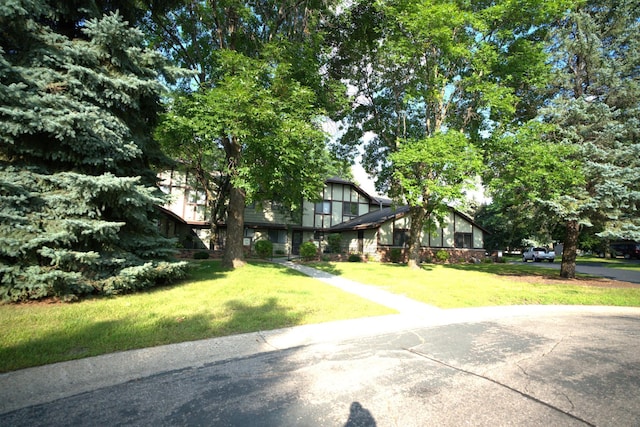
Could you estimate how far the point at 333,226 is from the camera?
3080 cm

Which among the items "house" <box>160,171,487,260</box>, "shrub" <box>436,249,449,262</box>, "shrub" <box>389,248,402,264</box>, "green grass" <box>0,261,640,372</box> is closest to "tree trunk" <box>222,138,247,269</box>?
"green grass" <box>0,261,640,372</box>

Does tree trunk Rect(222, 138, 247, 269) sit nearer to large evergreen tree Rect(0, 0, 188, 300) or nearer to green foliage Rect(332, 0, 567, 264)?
large evergreen tree Rect(0, 0, 188, 300)

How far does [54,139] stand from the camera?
284 inches

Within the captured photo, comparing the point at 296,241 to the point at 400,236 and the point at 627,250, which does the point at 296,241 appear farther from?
the point at 627,250

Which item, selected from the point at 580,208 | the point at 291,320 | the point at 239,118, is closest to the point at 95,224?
the point at 291,320

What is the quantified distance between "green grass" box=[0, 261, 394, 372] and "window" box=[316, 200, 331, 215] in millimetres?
21003

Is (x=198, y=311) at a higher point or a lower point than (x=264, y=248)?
lower

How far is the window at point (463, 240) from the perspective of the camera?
94.6 feet

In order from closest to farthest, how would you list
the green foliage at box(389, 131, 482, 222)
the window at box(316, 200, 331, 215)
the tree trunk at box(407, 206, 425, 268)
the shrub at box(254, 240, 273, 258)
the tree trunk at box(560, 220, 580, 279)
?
the green foliage at box(389, 131, 482, 222) → the tree trunk at box(560, 220, 580, 279) → the tree trunk at box(407, 206, 425, 268) → the shrub at box(254, 240, 273, 258) → the window at box(316, 200, 331, 215)

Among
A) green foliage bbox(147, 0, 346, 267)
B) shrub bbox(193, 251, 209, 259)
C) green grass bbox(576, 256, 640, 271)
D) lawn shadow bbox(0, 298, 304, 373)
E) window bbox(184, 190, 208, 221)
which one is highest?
green foliage bbox(147, 0, 346, 267)

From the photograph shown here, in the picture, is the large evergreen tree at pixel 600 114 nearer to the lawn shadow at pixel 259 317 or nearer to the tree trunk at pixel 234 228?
the lawn shadow at pixel 259 317

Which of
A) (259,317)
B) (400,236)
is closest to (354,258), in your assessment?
(400,236)

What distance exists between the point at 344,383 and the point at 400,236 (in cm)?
2457

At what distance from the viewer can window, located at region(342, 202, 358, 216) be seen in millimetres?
31755
